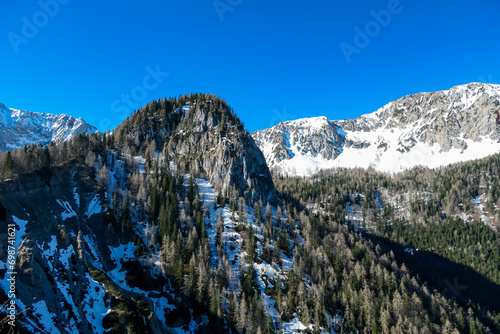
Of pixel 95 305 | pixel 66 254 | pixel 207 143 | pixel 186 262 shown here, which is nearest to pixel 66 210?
pixel 66 254

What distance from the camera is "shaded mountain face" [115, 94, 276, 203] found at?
159 meters

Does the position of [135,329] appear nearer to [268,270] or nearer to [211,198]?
[268,270]

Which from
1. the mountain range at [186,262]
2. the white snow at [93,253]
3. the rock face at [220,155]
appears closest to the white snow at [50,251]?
the mountain range at [186,262]

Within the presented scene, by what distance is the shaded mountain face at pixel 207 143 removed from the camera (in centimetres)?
15900

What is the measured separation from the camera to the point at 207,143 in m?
175

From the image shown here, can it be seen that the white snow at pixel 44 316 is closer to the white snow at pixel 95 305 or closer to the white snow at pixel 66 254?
the white snow at pixel 95 305

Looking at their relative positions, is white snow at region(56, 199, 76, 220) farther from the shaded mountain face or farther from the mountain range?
the shaded mountain face

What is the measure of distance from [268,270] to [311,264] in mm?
19922

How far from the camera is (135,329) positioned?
6419 centimetres

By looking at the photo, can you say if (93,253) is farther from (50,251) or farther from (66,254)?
(50,251)

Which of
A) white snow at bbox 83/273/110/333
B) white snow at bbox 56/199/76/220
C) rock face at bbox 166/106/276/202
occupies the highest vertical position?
rock face at bbox 166/106/276/202

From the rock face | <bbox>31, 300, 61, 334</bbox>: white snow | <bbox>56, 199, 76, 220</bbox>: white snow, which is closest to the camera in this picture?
<bbox>31, 300, 61, 334</bbox>: white snow

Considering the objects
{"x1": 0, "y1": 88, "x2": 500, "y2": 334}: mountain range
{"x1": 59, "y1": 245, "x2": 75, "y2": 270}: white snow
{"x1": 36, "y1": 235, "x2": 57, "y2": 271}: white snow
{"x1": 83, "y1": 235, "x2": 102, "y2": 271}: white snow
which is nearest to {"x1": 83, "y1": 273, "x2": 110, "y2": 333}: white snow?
{"x1": 0, "y1": 88, "x2": 500, "y2": 334}: mountain range

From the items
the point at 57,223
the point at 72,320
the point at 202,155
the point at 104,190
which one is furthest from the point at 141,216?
the point at 202,155
